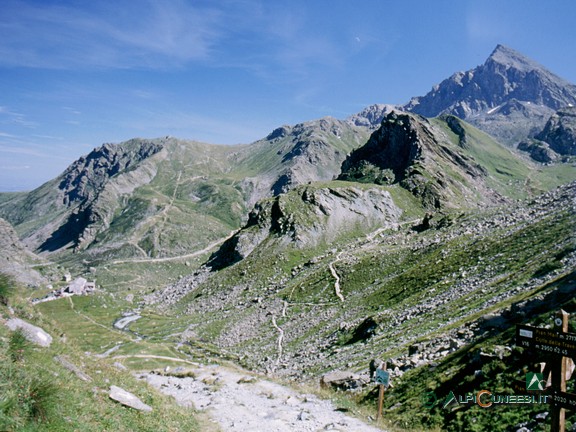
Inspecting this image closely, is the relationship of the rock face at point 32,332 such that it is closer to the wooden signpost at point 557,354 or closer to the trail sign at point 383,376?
the trail sign at point 383,376

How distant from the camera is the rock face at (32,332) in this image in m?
19.6

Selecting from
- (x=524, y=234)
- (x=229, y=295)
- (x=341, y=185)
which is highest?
(x=341, y=185)

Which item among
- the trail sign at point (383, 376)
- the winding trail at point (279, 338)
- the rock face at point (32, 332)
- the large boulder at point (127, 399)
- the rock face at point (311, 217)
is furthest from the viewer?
the rock face at point (311, 217)

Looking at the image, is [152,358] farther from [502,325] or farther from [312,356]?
[502,325]

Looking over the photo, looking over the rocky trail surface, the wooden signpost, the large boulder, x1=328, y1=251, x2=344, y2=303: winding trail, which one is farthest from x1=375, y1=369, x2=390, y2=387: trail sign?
x1=328, y1=251, x2=344, y2=303: winding trail

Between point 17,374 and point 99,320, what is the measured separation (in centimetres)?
13420

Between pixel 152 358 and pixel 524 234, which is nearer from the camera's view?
pixel 524 234

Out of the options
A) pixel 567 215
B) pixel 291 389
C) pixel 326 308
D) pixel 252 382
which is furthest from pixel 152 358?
pixel 567 215

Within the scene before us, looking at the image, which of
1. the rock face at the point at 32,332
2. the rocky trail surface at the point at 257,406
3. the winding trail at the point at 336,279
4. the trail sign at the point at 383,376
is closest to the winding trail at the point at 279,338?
the winding trail at the point at 336,279

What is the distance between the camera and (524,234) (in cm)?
6594

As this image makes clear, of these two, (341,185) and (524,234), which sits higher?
(341,185)

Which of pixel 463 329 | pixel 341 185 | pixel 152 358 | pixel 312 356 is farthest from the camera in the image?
pixel 341 185

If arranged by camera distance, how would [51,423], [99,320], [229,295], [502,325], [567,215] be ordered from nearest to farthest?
[51,423] < [502,325] < [567,215] < [229,295] < [99,320]

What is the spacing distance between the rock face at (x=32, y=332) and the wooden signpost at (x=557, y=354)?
74.6 feet
